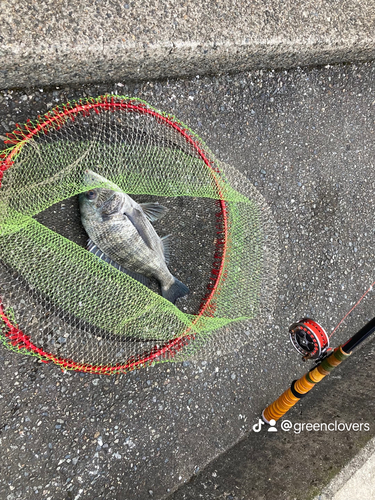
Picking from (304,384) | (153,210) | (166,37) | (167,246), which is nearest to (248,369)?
(304,384)

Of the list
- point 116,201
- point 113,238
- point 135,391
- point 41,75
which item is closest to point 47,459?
point 135,391

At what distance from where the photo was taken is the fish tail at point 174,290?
2270 millimetres

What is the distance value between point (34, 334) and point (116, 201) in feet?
2.84

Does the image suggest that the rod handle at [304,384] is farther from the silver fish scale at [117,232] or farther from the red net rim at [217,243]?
the silver fish scale at [117,232]

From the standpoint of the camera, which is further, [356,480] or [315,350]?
[356,480]

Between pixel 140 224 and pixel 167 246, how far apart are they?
30 cm

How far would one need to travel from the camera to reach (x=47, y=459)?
2143 millimetres

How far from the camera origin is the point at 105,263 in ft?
6.50

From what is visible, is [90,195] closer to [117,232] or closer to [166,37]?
[117,232]

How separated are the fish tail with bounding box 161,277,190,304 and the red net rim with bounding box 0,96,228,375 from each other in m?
0.16

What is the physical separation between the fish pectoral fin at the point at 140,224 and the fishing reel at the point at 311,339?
36.3 inches

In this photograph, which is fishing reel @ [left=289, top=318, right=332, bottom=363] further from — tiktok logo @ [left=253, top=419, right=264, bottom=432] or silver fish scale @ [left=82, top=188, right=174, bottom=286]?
tiktok logo @ [left=253, top=419, right=264, bottom=432]

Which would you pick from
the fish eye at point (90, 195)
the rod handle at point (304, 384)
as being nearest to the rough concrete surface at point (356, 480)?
the rod handle at point (304, 384)

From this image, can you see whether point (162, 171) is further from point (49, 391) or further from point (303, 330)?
point (49, 391)
